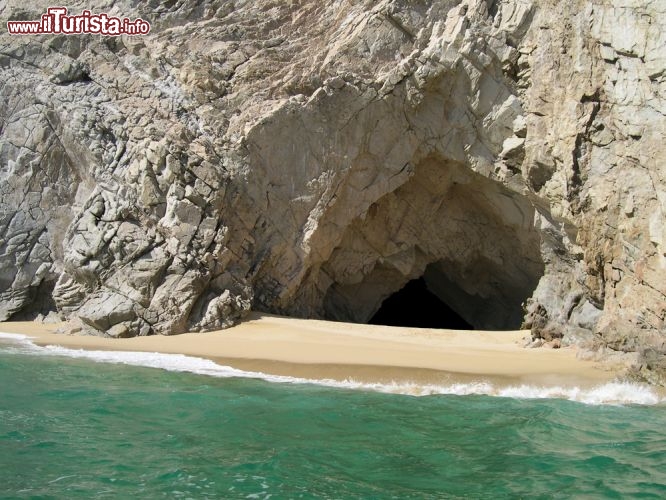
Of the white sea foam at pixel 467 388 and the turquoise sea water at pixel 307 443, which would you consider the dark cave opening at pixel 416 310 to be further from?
the turquoise sea water at pixel 307 443

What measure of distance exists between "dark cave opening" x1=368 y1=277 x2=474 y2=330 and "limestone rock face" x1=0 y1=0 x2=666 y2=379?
349cm

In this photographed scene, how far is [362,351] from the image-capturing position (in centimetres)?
1086

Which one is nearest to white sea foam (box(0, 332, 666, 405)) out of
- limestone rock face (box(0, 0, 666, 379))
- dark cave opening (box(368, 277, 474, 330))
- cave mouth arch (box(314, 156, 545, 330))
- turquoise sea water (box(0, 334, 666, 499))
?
turquoise sea water (box(0, 334, 666, 499))

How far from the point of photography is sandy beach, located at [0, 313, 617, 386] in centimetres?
934

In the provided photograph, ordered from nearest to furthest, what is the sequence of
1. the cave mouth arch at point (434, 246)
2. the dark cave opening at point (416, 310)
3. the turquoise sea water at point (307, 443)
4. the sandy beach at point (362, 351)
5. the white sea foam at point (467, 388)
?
the turquoise sea water at point (307, 443) < the white sea foam at point (467, 388) < the sandy beach at point (362, 351) < the cave mouth arch at point (434, 246) < the dark cave opening at point (416, 310)

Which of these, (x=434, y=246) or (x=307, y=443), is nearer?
(x=307, y=443)

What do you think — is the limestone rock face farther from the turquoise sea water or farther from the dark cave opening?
the turquoise sea water

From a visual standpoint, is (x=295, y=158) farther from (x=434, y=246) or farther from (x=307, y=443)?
(x=307, y=443)

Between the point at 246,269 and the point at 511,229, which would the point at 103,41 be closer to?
the point at 246,269

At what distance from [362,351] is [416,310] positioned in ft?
35.0

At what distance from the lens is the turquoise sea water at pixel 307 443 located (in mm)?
4922

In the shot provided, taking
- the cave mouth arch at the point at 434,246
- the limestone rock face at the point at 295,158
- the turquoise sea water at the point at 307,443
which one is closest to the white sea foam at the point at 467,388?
the turquoise sea water at the point at 307,443

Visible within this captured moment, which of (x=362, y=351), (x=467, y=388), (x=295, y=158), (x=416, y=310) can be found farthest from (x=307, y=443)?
(x=416, y=310)

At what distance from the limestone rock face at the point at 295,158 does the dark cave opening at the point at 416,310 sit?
3.49 metres
